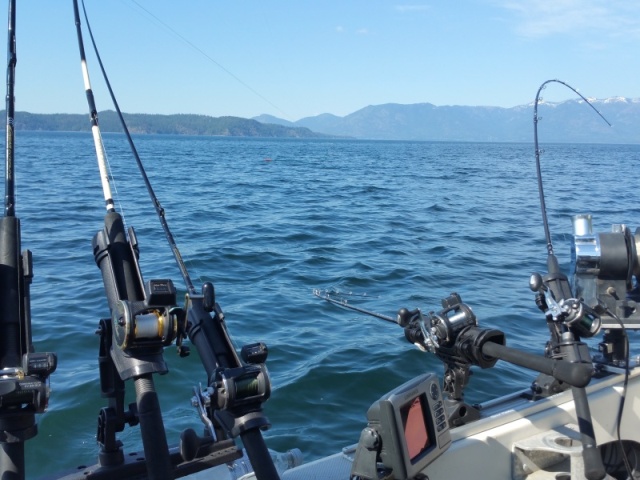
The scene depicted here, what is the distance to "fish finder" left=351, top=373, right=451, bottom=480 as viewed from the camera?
197cm

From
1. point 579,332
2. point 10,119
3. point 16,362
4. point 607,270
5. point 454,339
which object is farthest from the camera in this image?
point 607,270

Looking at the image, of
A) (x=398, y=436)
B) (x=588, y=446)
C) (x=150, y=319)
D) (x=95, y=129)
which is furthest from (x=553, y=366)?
(x=95, y=129)

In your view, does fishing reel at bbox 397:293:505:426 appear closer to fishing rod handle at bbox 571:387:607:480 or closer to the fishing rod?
fishing rod handle at bbox 571:387:607:480

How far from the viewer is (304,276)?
31.7ft

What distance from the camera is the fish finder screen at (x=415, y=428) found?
2045 mm

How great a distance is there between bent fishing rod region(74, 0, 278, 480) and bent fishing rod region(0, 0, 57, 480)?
25 cm

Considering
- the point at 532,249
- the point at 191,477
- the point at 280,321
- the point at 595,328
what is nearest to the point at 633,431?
the point at 595,328

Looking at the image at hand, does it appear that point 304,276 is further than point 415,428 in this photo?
Yes

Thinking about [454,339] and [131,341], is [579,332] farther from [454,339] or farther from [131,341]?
[131,341]

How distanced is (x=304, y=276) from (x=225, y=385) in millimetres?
7590

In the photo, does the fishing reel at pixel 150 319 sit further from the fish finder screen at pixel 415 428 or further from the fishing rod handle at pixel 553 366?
the fishing rod handle at pixel 553 366

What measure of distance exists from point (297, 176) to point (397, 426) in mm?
26596

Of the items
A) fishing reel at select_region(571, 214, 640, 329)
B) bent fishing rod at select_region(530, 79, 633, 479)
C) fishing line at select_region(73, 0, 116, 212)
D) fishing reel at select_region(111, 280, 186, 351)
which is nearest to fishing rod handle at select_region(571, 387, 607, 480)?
bent fishing rod at select_region(530, 79, 633, 479)

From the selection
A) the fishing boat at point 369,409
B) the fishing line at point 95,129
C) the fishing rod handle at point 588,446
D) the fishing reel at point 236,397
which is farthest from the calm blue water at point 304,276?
the fishing rod handle at point 588,446
